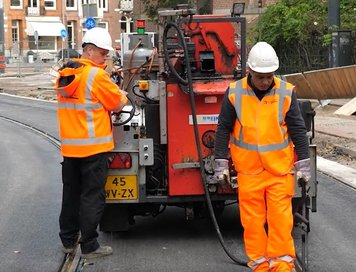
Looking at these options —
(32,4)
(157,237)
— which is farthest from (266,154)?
(32,4)

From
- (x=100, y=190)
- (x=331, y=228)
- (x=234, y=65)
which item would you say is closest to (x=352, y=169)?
(x=331, y=228)

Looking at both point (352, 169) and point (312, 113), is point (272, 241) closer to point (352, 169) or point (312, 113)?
point (312, 113)

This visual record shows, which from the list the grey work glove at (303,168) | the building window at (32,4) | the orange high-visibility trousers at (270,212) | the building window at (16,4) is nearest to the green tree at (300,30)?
the grey work glove at (303,168)

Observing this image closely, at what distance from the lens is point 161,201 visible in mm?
6512

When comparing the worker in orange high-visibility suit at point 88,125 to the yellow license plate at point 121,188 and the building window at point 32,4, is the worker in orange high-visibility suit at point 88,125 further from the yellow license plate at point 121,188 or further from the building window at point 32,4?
the building window at point 32,4

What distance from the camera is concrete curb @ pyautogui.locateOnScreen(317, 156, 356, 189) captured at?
33.0ft

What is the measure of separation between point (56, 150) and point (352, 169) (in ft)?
17.6

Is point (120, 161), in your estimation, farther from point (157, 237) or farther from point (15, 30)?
point (15, 30)

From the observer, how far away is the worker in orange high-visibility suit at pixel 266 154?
500cm

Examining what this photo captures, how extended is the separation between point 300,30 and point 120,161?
2064 cm

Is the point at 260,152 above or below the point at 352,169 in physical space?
above

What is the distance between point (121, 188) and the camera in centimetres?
646

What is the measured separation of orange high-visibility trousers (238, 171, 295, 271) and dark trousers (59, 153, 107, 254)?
1514mm

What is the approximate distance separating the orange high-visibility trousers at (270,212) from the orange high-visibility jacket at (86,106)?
Answer: 1512mm
